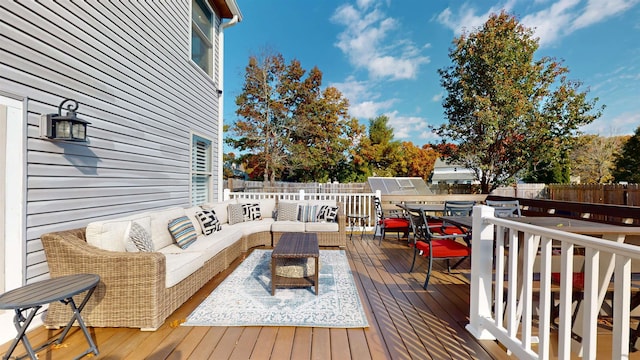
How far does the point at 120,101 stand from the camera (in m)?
3.21

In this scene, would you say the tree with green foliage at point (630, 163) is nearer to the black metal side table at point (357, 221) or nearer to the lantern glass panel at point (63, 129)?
the black metal side table at point (357, 221)

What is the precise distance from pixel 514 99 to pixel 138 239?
10.2 meters

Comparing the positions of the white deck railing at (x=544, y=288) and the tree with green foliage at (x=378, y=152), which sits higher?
the tree with green foliage at (x=378, y=152)

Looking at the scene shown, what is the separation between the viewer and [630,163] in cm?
1165

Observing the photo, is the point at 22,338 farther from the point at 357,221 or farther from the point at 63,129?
the point at 357,221

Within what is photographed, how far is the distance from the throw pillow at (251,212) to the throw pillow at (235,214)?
7cm

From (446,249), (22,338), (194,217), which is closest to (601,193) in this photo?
(446,249)

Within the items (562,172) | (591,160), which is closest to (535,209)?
(562,172)

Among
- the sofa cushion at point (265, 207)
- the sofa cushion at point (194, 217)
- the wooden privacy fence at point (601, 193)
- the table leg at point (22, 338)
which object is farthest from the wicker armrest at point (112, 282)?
the wooden privacy fence at point (601, 193)

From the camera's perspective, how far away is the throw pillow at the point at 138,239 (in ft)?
8.02

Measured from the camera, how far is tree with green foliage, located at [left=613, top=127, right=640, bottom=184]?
444 inches

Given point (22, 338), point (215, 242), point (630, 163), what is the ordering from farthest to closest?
point (630, 163)
point (215, 242)
point (22, 338)

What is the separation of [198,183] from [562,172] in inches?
727

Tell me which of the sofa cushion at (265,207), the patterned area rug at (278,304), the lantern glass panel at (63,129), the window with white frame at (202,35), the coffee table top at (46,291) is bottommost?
the patterned area rug at (278,304)
